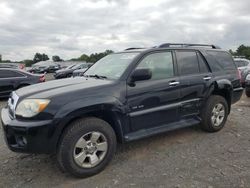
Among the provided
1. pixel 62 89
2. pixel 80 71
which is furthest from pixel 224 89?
pixel 80 71

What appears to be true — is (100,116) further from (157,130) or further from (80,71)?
(80,71)

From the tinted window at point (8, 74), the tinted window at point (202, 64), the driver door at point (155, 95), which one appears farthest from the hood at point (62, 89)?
the tinted window at point (8, 74)

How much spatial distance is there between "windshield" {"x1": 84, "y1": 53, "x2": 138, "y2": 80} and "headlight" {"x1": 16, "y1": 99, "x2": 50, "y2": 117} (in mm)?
1167

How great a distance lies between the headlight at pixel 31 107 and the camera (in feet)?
10.7

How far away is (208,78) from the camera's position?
4.98 metres

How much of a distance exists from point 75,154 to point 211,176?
1.78 meters

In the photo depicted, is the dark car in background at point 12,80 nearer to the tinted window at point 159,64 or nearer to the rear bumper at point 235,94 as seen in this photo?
the tinted window at point 159,64

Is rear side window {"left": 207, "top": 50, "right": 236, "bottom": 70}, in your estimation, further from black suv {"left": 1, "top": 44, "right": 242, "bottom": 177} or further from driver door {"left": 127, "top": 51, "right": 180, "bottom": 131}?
driver door {"left": 127, "top": 51, "right": 180, "bottom": 131}

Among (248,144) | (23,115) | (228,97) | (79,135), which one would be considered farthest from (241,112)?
(23,115)

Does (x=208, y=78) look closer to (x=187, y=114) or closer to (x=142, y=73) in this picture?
(x=187, y=114)

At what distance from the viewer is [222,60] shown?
214 inches

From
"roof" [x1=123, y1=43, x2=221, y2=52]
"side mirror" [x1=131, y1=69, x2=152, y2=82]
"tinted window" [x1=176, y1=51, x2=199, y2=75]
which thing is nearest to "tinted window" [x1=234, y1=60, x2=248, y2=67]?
"roof" [x1=123, y1=43, x2=221, y2=52]

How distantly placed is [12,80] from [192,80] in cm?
788

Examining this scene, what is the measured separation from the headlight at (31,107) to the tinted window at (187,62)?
7.97 feet
